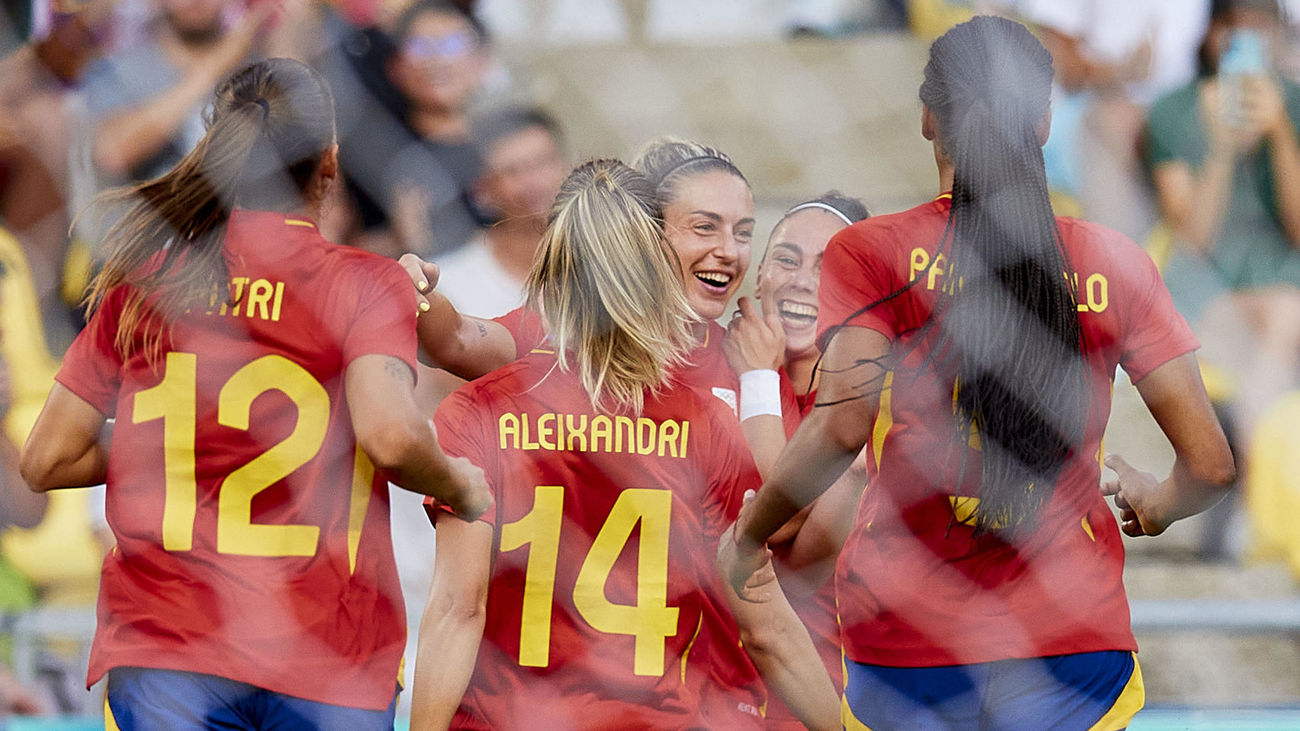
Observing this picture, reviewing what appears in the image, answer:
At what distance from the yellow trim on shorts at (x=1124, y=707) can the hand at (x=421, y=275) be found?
1.04 meters

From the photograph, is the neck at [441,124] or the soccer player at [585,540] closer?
the soccer player at [585,540]

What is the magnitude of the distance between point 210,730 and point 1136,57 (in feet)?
10.1

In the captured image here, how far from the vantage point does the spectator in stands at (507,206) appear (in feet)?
10.2

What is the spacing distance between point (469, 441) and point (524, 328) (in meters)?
0.47

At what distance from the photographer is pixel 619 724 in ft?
5.56

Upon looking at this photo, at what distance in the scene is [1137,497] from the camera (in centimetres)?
174

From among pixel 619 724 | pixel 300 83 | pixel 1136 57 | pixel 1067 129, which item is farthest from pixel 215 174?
pixel 1136 57

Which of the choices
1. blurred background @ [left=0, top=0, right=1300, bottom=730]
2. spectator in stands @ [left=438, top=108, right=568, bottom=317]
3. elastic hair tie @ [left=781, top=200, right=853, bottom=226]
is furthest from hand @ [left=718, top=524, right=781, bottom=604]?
spectator in stands @ [left=438, top=108, right=568, bottom=317]

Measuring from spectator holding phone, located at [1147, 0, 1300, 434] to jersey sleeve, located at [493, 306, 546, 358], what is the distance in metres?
1.82

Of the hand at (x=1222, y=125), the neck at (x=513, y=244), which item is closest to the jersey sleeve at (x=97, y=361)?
the neck at (x=513, y=244)

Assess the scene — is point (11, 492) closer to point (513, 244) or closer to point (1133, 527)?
point (513, 244)

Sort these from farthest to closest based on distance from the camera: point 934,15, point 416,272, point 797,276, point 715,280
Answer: point 934,15 < point 797,276 < point 715,280 < point 416,272

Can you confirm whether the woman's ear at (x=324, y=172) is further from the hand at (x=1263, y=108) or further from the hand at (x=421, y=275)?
the hand at (x=1263, y=108)

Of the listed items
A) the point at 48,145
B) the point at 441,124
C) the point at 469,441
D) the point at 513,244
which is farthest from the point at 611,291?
the point at 48,145
